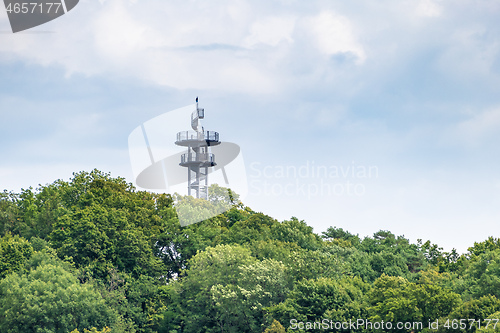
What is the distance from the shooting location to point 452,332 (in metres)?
46.3

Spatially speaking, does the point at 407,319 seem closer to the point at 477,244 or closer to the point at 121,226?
the point at 477,244

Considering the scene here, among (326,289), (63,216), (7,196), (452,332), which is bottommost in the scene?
(452,332)

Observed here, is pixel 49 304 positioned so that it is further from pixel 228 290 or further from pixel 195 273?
pixel 228 290

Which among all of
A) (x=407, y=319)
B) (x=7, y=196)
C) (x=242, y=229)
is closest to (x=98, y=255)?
(x=242, y=229)

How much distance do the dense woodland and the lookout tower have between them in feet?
14.4

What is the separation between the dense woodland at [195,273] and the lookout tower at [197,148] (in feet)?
14.4

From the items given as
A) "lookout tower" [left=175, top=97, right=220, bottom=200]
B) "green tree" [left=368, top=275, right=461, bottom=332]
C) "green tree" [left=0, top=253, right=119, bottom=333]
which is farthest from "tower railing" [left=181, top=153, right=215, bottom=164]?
"green tree" [left=368, top=275, right=461, bottom=332]

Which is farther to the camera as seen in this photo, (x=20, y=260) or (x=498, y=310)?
(x=20, y=260)

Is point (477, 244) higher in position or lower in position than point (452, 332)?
higher

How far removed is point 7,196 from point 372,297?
142 feet

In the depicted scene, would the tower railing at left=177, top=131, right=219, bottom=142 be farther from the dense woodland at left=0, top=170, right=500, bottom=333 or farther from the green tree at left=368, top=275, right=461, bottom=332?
the green tree at left=368, top=275, right=461, bottom=332

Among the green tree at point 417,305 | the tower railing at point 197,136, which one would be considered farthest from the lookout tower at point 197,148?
the green tree at point 417,305

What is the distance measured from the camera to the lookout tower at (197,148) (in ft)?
260

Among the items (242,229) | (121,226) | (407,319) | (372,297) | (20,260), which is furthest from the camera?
(242,229)
